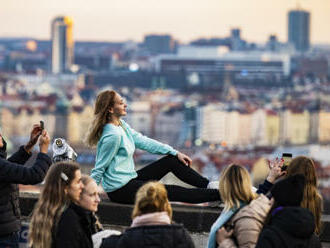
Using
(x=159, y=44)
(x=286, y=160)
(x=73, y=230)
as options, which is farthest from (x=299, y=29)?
(x=73, y=230)

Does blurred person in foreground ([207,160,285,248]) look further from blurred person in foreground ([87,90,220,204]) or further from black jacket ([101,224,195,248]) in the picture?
blurred person in foreground ([87,90,220,204])

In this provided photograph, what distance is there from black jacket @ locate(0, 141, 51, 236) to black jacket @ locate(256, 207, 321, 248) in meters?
0.70

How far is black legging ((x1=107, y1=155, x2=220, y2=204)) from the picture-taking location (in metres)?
4.34

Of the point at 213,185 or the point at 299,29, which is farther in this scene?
the point at 299,29

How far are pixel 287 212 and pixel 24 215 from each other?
1628 mm

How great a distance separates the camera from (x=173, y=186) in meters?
4.40

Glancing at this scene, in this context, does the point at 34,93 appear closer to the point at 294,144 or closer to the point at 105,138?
the point at 294,144

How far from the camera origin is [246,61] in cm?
10944

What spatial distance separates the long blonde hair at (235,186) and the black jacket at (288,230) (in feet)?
0.62

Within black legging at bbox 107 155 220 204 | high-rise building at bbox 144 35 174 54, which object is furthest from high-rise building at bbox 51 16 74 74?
black legging at bbox 107 155 220 204

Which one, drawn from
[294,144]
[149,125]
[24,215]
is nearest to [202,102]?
[149,125]

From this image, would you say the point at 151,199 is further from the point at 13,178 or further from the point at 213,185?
the point at 213,185

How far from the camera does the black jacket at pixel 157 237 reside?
11.0ft

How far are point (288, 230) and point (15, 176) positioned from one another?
2.73 feet
